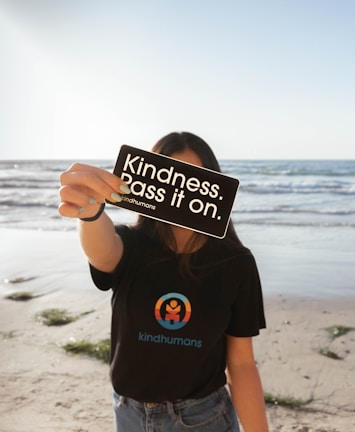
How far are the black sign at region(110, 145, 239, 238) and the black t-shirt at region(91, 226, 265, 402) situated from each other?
0.82 feet

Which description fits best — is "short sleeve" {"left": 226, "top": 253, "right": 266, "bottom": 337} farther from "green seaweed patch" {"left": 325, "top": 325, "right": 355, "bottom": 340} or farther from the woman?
"green seaweed patch" {"left": 325, "top": 325, "right": 355, "bottom": 340}

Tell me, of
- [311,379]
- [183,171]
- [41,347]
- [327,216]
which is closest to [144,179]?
[183,171]

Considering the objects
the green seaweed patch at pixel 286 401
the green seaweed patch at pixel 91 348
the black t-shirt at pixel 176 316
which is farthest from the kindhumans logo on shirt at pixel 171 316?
the green seaweed patch at pixel 91 348

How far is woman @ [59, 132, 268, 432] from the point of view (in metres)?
1.49

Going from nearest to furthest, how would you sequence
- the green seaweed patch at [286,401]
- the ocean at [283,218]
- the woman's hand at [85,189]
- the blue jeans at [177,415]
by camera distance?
the woman's hand at [85,189] → the blue jeans at [177,415] → the green seaweed patch at [286,401] → the ocean at [283,218]

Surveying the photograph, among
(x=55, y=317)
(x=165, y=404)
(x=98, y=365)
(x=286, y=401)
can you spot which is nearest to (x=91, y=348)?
(x=98, y=365)

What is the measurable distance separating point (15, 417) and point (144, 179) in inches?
104

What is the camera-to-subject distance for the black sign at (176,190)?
51.8 inches

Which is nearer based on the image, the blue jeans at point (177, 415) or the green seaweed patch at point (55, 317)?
the blue jeans at point (177, 415)

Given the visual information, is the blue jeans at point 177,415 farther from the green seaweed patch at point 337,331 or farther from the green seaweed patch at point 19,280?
the green seaweed patch at point 19,280

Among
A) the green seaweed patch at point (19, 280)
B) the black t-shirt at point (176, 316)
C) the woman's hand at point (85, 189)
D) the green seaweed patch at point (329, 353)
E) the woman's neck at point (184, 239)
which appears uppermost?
the woman's hand at point (85, 189)

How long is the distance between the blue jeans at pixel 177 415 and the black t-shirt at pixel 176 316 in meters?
0.03

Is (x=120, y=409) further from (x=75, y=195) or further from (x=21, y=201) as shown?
(x=21, y=201)

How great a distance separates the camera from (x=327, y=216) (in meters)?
12.9
